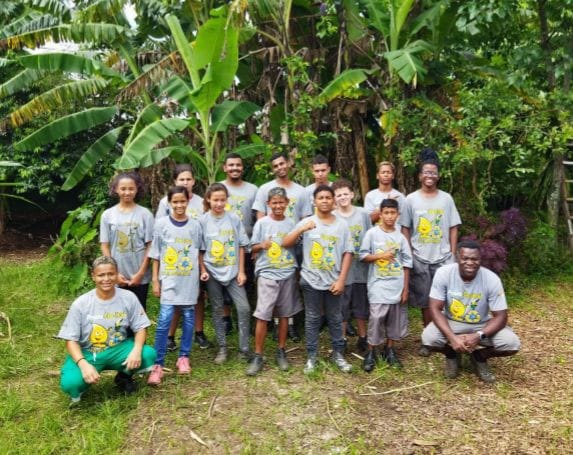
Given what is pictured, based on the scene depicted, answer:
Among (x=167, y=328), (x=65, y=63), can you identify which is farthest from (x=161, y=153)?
(x=167, y=328)

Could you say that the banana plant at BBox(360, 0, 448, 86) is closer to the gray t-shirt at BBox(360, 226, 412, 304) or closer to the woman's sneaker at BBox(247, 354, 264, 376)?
the gray t-shirt at BBox(360, 226, 412, 304)

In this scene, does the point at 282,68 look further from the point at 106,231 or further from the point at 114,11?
the point at 106,231

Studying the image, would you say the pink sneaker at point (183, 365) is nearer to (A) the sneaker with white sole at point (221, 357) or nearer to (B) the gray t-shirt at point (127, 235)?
(A) the sneaker with white sole at point (221, 357)

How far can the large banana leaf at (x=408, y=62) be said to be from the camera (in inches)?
222

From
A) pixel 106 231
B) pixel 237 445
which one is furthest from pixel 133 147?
pixel 237 445

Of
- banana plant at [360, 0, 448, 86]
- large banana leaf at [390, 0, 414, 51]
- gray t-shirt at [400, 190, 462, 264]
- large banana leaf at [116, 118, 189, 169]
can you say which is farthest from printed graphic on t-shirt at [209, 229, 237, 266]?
large banana leaf at [390, 0, 414, 51]

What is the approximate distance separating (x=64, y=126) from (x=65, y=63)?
0.83m

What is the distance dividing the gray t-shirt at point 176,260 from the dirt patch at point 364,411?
0.67 meters

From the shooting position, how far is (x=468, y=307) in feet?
13.5

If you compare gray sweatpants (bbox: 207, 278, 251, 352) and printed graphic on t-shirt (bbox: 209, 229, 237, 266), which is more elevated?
printed graphic on t-shirt (bbox: 209, 229, 237, 266)

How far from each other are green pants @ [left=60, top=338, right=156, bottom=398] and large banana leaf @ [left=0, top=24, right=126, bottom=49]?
193 inches

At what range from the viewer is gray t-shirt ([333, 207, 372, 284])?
4594mm

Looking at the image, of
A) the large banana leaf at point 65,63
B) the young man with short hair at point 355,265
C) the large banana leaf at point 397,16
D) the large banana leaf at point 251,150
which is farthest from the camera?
the large banana leaf at point 65,63

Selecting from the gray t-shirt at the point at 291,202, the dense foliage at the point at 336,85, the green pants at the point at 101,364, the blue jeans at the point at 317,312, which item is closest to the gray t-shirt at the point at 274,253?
the blue jeans at the point at 317,312
